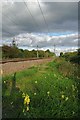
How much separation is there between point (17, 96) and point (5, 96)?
Result: 28 centimetres

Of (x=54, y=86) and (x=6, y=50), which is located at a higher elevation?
(x=6, y=50)

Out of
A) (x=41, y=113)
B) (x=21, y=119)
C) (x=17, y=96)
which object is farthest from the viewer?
(x=17, y=96)

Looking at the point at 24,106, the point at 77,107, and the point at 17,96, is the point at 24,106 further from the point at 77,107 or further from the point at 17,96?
the point at 77,107

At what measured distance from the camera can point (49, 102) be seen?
18.2ft

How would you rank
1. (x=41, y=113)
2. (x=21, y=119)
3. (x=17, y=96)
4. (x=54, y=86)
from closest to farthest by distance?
(x=21, y=119) → (x=41, y=113) → (x=17, y=96) → (x=54, y=86)

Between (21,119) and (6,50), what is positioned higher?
(6,50)

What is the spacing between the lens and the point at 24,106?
510 centimetres

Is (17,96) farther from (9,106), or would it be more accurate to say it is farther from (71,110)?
(71,110)

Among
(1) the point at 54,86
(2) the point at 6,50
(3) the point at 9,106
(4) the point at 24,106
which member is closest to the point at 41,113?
(4) the point at 24,106

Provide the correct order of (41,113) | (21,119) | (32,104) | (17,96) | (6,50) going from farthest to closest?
(6,50)
(17,96)
(32,104)
(41,113)
(21,119)

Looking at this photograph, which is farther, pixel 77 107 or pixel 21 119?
pixel 77 107

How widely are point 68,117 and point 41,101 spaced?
76 centimetres

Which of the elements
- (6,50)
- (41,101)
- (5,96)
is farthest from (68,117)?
(6,50)

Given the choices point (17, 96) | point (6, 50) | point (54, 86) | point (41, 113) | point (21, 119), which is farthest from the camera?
point (6, 50)
